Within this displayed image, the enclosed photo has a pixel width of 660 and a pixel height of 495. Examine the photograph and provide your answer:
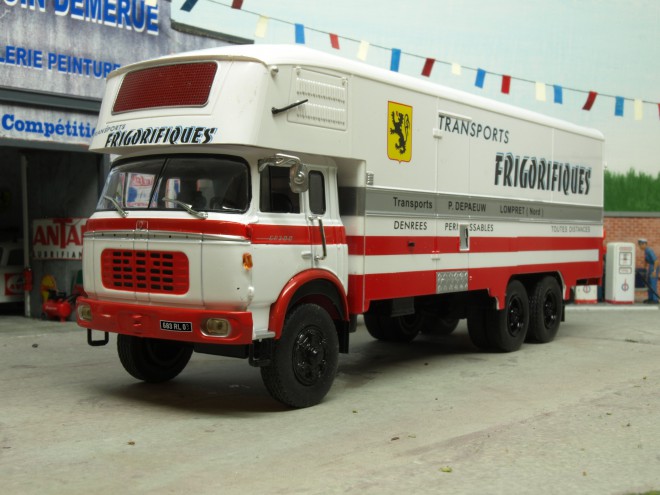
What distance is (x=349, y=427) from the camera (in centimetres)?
739

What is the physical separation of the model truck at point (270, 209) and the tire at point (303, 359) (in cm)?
2

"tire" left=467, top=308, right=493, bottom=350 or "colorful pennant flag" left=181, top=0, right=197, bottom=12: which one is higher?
"colorful pennant flag" left=181, top=0, right=197, bottom=12

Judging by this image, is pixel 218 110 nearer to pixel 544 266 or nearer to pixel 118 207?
pixel 118 207

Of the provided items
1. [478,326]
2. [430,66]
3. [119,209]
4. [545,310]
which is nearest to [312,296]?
[119,209]

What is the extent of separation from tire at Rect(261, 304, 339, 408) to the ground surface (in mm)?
187

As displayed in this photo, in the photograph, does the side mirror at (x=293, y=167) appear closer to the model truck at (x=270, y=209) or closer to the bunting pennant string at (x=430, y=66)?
the model truck at (x=270, y=209)

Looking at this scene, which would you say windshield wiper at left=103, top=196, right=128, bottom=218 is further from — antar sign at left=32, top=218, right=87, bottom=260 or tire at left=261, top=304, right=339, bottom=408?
antar sign at left=32, top=218, right=87, bottom=260

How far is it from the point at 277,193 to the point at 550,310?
662 cm

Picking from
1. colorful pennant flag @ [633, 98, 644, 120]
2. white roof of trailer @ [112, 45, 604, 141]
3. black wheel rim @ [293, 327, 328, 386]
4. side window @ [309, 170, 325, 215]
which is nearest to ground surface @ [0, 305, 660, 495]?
black wheel rim @ [293, 327, 328, 386]

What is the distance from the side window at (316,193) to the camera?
8.31 meters

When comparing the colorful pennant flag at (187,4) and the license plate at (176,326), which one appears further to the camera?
the colorful pennant flag at (187,4)

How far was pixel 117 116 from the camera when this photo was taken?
8.40m

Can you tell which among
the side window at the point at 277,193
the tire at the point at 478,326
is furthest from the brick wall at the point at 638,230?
the side window at the point at 277,193

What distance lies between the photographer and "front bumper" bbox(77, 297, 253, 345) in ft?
24.1
